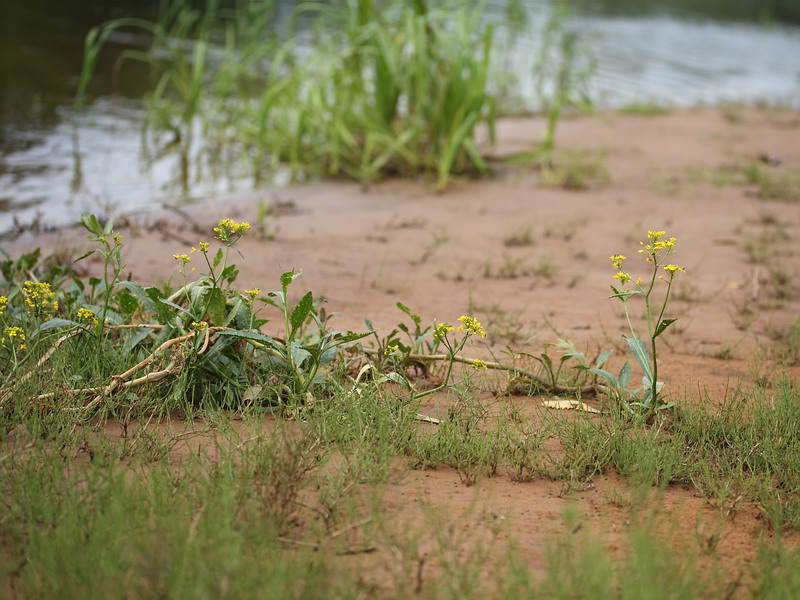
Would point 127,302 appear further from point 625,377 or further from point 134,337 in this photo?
point 625,377

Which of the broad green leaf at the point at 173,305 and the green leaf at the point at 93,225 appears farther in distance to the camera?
the green leaf at the point at 93,225

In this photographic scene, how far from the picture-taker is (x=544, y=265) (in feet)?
14.0

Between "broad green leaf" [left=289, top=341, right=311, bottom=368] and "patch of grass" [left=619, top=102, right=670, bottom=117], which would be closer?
"broad green leaf" [left=289, top=341, right=311, bottom=368]

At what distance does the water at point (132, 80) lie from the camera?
578 cm

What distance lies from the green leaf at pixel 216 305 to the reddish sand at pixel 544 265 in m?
0.75

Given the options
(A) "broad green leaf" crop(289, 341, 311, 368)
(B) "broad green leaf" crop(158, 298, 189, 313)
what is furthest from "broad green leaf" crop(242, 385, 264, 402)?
(B) "broad green leaf" crop(158, 298, 189, 313)

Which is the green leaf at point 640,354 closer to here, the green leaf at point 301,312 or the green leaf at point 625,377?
the green leaf at point 625,377

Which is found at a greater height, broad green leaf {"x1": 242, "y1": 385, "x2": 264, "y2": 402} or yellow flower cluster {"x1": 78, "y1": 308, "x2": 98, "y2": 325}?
yellow flower cluster {"x1": 78, "y1": 308, "x2": 98, "y2": 325}

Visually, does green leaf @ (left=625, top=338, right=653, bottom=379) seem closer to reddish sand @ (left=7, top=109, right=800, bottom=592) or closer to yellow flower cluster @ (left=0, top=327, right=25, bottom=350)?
reddish sand @ (left=7, top=109, right=800, bottom=592)

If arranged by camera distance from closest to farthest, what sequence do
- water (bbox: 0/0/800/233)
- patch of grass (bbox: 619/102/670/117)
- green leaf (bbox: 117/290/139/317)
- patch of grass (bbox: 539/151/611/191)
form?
green leaf (bbox: 117/290/139/317) → water (bbox: 0/0/800/233) → patch of grass (bbox: 539/151/611/191) → patch of grass (bbox: 619/102/670/117)

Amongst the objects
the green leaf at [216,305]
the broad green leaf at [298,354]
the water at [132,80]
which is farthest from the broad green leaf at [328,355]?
the water at [132,80]

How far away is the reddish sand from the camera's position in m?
2.11

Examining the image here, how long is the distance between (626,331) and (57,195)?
3.77 m

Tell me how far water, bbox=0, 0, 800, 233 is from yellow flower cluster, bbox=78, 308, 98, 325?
6.74 ft
